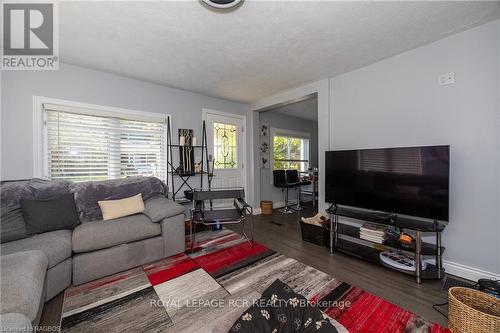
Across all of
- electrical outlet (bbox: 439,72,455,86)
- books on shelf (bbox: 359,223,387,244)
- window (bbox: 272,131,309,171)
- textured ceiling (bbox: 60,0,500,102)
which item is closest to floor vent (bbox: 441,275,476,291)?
books on shelf (bbox: 359,223,387,244)

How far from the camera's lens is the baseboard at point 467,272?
6.15 feet

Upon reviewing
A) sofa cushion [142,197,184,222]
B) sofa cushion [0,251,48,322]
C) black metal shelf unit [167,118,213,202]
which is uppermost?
black metal shelf unit [167,118,213,202]

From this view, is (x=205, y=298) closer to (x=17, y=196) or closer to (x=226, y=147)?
(x=17, y=196)

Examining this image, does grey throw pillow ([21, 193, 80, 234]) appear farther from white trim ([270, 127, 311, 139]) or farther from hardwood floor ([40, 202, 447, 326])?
white trim ([270, 127, 311, 139])

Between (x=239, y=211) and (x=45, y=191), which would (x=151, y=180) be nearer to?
(x=45, y=191)

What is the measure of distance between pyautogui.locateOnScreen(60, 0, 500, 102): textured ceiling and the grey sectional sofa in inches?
65.9

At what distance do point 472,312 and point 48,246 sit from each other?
322 cm

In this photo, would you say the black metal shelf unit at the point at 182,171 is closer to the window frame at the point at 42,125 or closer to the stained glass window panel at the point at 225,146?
the stained glass window panel at the point at 225,146

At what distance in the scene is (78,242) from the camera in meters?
1.89

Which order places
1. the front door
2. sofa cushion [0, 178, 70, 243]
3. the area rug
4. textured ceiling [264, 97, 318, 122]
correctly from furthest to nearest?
textured ceiling [264, 97, 318, 122]
the front door
sofa cushion [0, 178, 70, 243]
the area rug

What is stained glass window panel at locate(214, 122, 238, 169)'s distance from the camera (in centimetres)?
411

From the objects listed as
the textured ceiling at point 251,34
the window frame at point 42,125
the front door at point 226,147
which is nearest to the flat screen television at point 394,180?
the textured ceiling at point 251,34

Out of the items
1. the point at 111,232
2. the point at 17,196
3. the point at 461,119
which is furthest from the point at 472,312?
the point at 17,196

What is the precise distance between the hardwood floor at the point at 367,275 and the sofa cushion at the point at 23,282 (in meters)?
2.24
